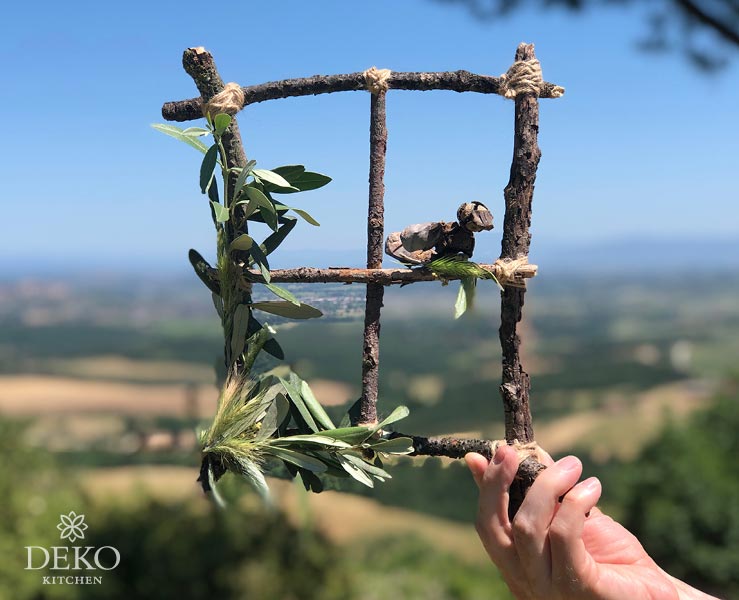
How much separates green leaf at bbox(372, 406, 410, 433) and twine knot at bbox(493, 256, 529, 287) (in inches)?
7.2

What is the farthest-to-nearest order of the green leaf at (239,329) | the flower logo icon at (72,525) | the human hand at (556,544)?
the flower logo icon at (72,525)
the green leaf at (239,329)
the human hand at (556,544)

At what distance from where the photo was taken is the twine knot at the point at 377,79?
0.79 metres

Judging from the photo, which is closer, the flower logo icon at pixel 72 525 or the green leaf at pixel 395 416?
the green leaf at pixel 395 416

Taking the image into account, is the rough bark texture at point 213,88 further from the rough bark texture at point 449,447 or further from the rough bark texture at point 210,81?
the rough bark texture at point 449,447

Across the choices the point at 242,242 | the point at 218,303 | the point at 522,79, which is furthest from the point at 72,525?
the point at 522,79

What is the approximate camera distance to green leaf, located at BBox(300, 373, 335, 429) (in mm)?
772

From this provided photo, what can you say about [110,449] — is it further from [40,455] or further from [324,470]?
[324,470]

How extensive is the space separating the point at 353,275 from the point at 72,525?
1.53 m

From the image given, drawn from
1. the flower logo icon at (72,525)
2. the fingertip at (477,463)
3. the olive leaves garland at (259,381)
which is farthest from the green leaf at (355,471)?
the flower logo icon at (72,525)

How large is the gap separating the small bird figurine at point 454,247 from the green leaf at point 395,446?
15 centimetres

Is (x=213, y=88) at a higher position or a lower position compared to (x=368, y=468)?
higher

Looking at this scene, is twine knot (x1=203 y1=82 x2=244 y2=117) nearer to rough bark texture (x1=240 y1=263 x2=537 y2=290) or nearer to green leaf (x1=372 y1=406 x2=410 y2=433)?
rough bark texture (x1=240 y1=263 x2=537 y2=290)

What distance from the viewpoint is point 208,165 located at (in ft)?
2.47

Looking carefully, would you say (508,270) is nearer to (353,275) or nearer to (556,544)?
(353,275)
